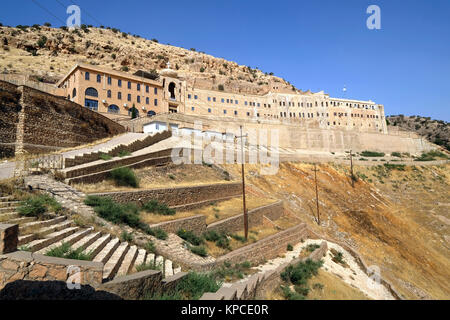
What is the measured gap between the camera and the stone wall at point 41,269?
14.6 ft

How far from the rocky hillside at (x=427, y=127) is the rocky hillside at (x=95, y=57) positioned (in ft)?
210

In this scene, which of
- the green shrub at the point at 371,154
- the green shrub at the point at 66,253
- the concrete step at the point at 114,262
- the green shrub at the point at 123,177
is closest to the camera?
the green shrub at the point at 66,253

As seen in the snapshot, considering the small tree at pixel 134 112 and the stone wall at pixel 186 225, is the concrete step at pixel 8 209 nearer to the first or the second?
the stone wall at pixel 186 225

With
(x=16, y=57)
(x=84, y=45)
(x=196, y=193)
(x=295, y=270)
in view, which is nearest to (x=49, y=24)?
(x=84, y=45)

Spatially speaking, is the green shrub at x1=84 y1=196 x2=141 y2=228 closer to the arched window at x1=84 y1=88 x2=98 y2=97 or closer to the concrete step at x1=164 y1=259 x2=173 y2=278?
the concrete step at x1=164 y1=259 x2=173 y2=278

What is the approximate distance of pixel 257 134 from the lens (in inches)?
1858

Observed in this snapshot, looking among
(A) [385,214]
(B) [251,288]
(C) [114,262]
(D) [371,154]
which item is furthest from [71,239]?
(D) [371,154]

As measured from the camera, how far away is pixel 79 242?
7.38 metres

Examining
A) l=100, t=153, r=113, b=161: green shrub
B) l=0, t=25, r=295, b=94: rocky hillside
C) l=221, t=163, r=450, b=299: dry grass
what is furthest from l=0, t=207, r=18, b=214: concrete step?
l=0, t=25, r=295, b=94: rocky hillside

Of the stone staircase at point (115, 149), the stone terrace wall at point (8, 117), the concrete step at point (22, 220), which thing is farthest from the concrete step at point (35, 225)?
the stone terrace wall at point (8, 117)

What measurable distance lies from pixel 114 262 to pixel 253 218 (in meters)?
12.8

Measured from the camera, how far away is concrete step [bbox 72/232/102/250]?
23.0ft
